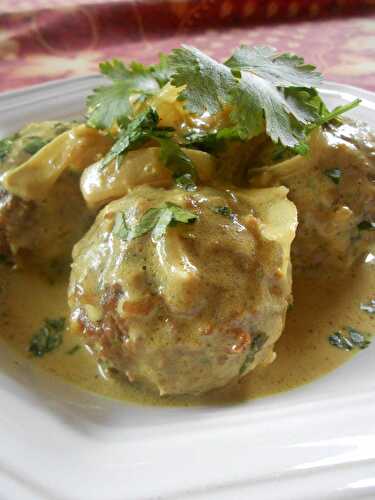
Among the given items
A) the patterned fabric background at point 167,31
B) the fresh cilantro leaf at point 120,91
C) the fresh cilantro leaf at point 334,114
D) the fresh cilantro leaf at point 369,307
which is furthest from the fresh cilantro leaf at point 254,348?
the patterned fabric background at point 167,31

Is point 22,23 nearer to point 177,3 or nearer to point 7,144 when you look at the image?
point 177,3

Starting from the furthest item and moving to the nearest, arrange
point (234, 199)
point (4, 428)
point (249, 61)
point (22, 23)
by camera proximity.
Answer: point (22, 23) → point (249, 61) → point (234, 199) → point (4, 428)

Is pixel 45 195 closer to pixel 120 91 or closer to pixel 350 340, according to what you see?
pixel 120 91

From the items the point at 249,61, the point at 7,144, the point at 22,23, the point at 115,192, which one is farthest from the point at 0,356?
the point at 22,23

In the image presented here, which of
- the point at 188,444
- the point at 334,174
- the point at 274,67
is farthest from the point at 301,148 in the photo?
the point at 188,444

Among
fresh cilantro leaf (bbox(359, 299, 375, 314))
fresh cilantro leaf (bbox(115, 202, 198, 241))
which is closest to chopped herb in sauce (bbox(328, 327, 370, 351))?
fresh cilantro leaf (bbox(359, 299, 375, 314))

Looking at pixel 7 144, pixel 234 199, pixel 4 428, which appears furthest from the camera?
pixel 7 144
